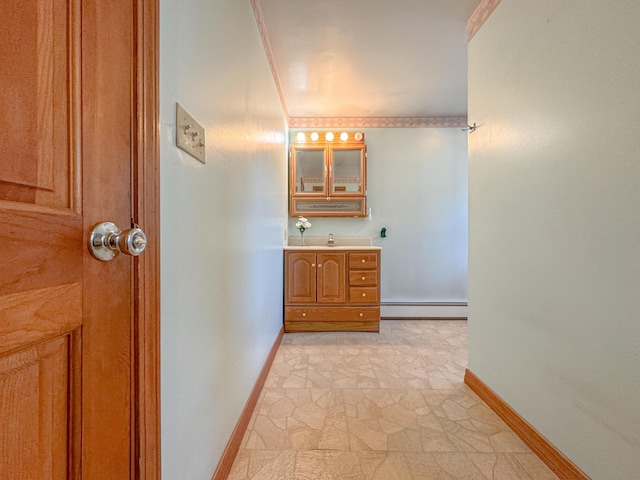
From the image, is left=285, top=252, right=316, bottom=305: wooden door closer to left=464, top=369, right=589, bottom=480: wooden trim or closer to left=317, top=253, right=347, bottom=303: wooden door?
left=317, top=253, right=347, bottom=303: wooden door

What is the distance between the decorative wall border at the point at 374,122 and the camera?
3.50m

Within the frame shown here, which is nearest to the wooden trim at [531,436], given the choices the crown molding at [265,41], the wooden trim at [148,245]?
the wooden trim at [148,245]

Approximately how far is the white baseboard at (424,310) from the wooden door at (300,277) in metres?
1.06

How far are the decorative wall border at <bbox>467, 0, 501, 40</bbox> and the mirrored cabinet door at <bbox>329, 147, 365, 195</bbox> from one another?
5.41 feet

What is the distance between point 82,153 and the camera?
489mm

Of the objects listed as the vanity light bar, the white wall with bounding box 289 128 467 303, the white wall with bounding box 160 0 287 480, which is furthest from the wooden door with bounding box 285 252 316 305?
the vanity light bar

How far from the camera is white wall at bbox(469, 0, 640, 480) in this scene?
94 centimetres

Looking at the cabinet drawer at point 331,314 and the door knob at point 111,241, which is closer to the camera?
the door knob at point 111,241

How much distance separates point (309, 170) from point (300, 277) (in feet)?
4.37

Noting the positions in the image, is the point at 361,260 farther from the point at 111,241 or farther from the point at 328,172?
the point at 111,241

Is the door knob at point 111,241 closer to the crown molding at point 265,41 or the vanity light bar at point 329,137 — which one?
the crown molding at point 265,41

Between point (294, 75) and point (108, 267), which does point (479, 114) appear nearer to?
point (294, 75)

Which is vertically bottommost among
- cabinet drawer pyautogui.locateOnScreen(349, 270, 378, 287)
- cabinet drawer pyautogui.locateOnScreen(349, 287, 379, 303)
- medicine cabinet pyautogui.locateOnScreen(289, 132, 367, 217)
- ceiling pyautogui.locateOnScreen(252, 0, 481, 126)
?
cabinet drawer pyautogui.locateOnScreen(349, 287, 379, 303)

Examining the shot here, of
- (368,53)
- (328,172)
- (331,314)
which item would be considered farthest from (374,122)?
(331,314)
